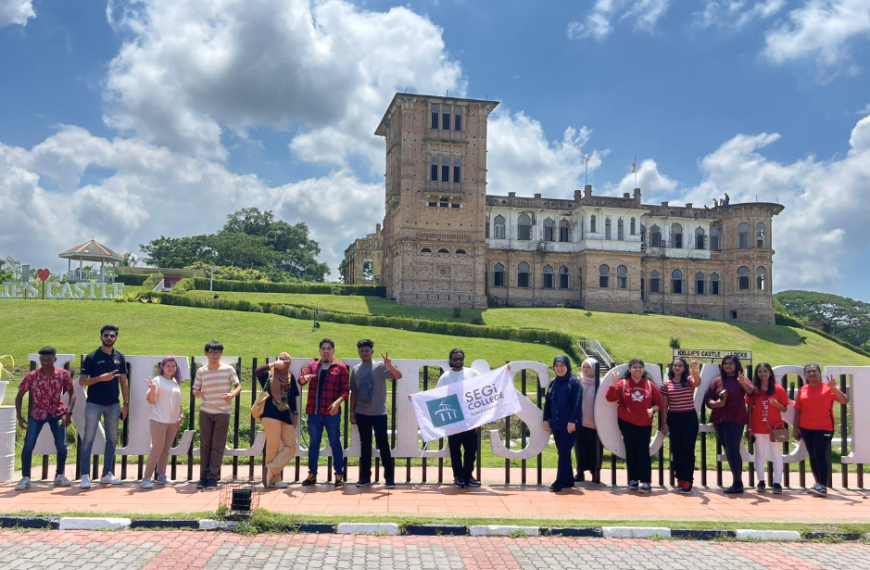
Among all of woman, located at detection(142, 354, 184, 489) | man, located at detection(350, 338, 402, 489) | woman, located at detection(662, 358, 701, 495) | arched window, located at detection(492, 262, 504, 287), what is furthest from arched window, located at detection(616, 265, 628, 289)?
woman, located at detection(142, 354, 184, 489)

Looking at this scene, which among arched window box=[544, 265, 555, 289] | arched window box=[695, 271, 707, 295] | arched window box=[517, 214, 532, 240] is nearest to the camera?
arched window box=[544, 265, 555, 289]

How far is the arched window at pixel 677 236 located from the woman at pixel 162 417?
183 ft

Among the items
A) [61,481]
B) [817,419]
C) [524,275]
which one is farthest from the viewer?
[524,275]

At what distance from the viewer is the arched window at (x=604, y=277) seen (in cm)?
5394

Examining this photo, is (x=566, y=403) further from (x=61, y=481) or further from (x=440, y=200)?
(x=440, y=200)

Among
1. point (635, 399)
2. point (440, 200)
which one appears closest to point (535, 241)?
point (440, 200)

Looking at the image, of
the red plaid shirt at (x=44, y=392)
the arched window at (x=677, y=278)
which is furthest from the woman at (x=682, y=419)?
the arched window at (x=677, y=278)

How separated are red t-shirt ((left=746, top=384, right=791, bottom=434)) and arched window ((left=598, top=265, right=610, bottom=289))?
45.1 meters

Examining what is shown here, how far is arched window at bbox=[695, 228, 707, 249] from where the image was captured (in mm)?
58625

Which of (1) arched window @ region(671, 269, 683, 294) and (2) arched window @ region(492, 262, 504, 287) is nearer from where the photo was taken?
(2) arched window @ region(492, 262, 504, 287)

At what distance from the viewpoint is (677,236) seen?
58625 mm

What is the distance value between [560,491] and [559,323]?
33.9 meters

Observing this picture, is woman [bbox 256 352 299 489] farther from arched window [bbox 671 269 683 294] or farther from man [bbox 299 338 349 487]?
arched window [bbox 671 269 683 294]

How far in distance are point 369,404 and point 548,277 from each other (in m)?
47.6
